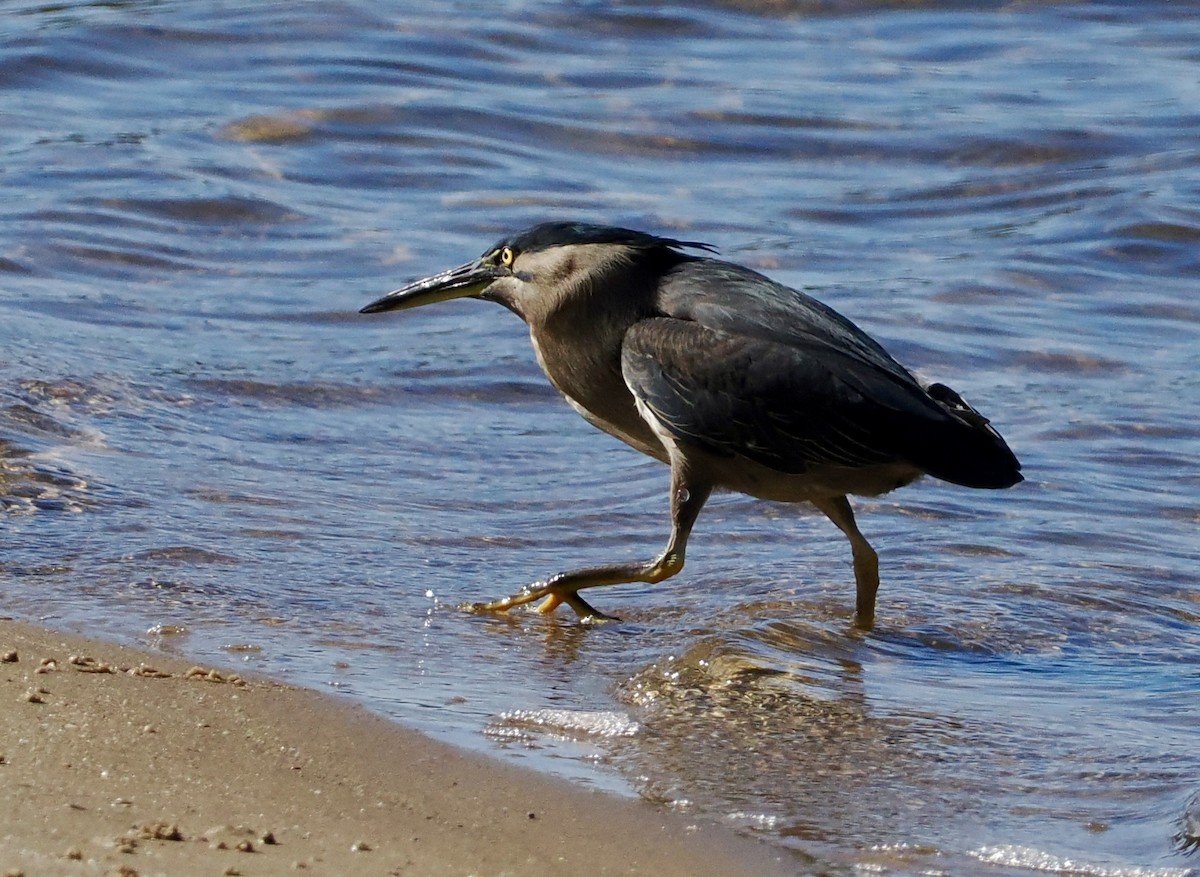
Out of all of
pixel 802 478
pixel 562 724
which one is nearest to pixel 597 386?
pixel 802 478

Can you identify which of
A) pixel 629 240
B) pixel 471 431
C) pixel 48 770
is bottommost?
pixel 471 431

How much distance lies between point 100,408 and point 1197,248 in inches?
254

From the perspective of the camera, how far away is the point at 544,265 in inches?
230

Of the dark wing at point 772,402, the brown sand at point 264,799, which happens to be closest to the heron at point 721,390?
the dark wing at point 772,402

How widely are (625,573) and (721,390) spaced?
596mm

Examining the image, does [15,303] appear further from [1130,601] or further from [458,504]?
[1130,601]

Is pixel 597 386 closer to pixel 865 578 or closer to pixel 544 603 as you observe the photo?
pixel 544 603

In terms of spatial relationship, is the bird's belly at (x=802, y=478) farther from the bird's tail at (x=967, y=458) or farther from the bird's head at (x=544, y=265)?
the bird's head at (x=544, y=265)

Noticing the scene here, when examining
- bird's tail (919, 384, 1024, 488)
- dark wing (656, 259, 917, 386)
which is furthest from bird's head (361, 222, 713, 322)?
bird's tail (919, 384, 1024, 488)

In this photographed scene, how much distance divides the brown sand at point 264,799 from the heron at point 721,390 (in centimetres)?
158

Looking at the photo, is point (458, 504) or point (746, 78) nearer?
point (458, 504)

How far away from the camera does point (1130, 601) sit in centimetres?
579

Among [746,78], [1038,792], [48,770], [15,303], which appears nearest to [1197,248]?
[746,78]

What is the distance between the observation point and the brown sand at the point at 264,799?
3023 mm
